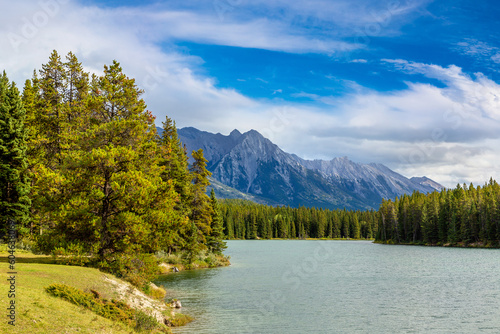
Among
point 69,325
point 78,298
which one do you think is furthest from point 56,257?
point 69,325

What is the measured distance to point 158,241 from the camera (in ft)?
105

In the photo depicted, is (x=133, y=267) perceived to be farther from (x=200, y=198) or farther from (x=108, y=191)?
(x=200, y=198)

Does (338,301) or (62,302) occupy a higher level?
(62,302)

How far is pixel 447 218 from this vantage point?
467 ft

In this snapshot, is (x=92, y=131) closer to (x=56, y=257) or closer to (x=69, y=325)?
(x=56, y=257)

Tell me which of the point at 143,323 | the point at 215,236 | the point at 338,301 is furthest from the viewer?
the point at 215,236

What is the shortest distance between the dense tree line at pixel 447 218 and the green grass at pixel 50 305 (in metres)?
134

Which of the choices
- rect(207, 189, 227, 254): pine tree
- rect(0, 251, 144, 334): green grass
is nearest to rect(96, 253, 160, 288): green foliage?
rect(0, 251, 144, 334): green grass

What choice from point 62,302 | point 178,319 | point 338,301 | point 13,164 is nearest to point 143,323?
point 62,302

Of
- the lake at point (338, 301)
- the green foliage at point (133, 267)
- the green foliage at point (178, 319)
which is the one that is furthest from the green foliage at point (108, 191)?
the lake at point (338, 301)

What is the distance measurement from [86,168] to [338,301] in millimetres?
25691

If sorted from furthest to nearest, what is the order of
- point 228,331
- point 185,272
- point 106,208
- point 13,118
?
1. point 185,272
2. point 13,118
3. point 106,208
4. point 228,331

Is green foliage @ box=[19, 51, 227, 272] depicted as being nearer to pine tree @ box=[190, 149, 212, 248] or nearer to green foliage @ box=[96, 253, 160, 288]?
green foliage @ box=[96, 253, 160, 288]

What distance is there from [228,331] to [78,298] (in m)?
10.1
